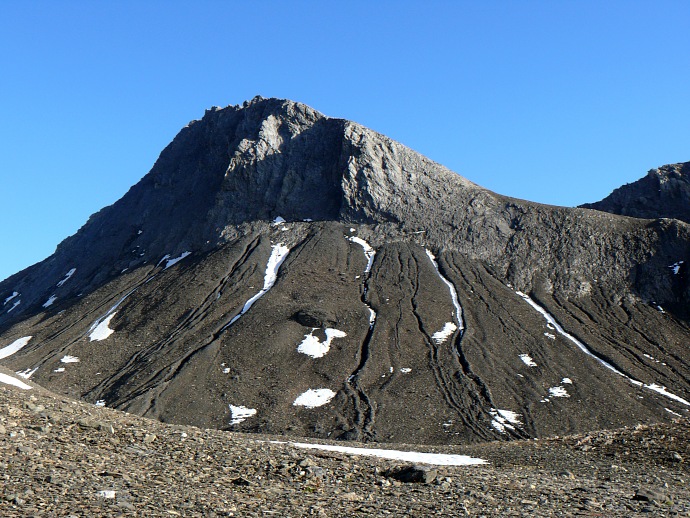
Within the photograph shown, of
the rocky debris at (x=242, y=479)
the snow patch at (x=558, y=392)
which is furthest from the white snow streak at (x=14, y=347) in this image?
the rocky debris at (x=242, y=479)

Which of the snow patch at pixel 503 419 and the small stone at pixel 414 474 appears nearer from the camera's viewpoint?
the small stone at pixel 414 474

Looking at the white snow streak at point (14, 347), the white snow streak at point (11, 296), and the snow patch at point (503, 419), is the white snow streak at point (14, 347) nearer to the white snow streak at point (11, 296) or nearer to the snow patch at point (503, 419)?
the white snow streak at point (11, 296)

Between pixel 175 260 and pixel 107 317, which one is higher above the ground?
pixel 175 260

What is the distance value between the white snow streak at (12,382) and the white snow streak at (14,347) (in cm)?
5916

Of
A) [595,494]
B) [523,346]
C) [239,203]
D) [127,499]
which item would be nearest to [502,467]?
[595,494]

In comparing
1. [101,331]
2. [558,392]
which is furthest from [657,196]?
[101,331]

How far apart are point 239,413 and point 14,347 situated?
37.6 metres

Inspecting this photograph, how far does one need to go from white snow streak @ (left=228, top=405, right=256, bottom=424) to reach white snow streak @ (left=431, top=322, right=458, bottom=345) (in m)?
22.6

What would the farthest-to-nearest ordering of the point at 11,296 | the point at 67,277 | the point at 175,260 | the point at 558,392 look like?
the point at 11,296 → the point at 67,277 → the point at 175,260 → the point at 558,392

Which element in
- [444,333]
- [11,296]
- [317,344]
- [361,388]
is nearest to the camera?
[361,388]

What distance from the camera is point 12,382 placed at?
25609 millimetres

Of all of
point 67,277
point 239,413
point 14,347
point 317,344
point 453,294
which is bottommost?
point 239,413

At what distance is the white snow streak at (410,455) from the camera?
942 inches

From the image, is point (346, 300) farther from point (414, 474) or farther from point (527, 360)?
point (414, 474)
